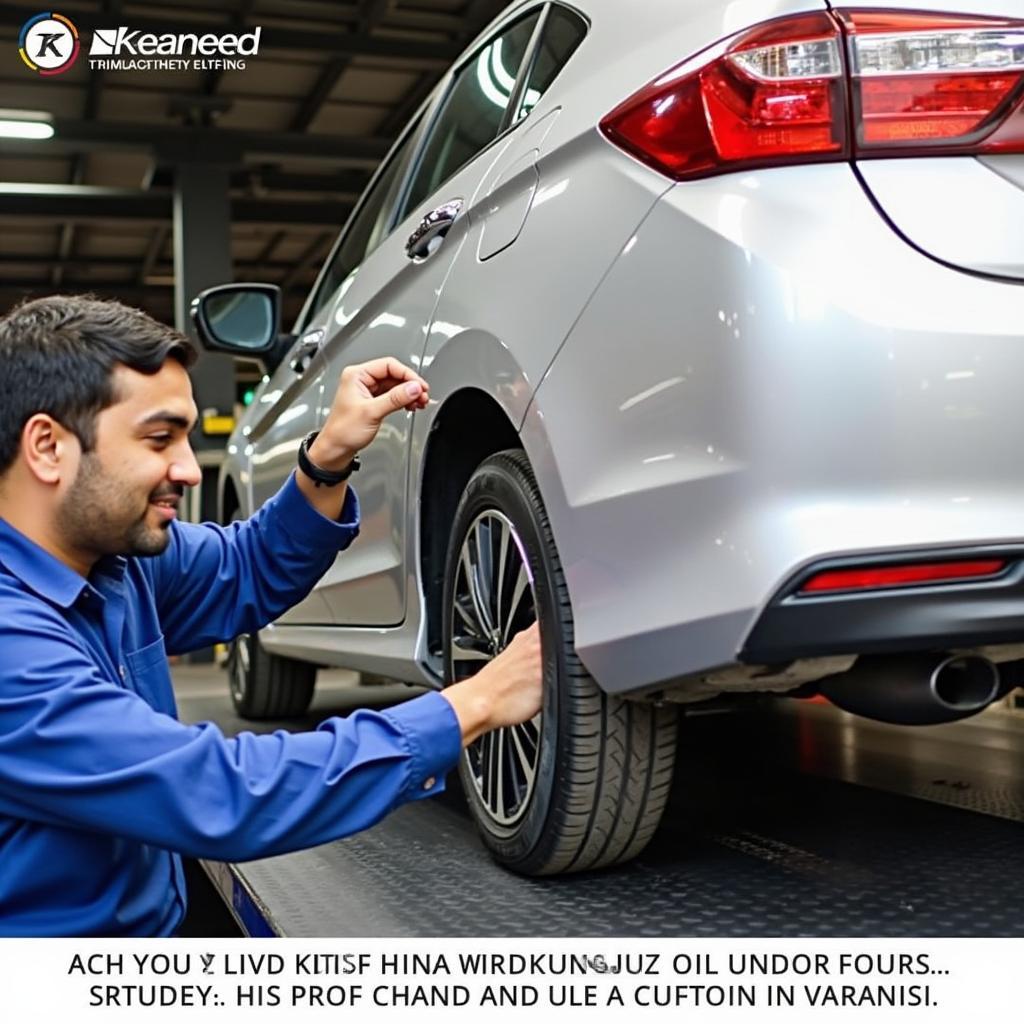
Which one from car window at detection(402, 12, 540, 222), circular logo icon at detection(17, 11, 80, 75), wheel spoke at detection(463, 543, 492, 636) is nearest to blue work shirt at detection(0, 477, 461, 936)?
wheel spoke at detection(463, 543, 492, 636)

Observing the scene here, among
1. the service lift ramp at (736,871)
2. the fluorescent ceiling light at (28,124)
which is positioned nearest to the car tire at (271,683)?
the service lift ramp at (736,871)

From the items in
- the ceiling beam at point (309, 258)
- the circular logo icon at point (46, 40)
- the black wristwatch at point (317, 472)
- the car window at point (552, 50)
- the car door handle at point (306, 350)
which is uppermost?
the ceiling beam at point (309, 258)

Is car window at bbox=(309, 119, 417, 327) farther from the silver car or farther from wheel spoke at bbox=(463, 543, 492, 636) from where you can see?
wheel spoke at bbox=(463, 543, 492, 636)

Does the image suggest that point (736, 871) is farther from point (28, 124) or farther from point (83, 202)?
point (83, 202)

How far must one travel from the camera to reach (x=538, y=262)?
1.56 metres

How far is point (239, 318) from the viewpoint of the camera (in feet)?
10.3

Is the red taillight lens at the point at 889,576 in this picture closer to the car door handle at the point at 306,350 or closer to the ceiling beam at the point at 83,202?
the car door handle at the point at 306,350

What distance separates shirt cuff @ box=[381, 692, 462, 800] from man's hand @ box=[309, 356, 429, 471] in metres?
0.48

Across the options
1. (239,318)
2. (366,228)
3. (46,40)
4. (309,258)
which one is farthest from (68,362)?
(309,258)

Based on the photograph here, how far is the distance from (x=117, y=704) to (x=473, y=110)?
57.1 inches

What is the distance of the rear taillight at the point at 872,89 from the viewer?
1236mm

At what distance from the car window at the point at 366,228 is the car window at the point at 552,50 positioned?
83 centimetres

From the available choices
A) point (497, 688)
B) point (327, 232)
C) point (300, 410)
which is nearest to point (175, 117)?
point (327, 232)
